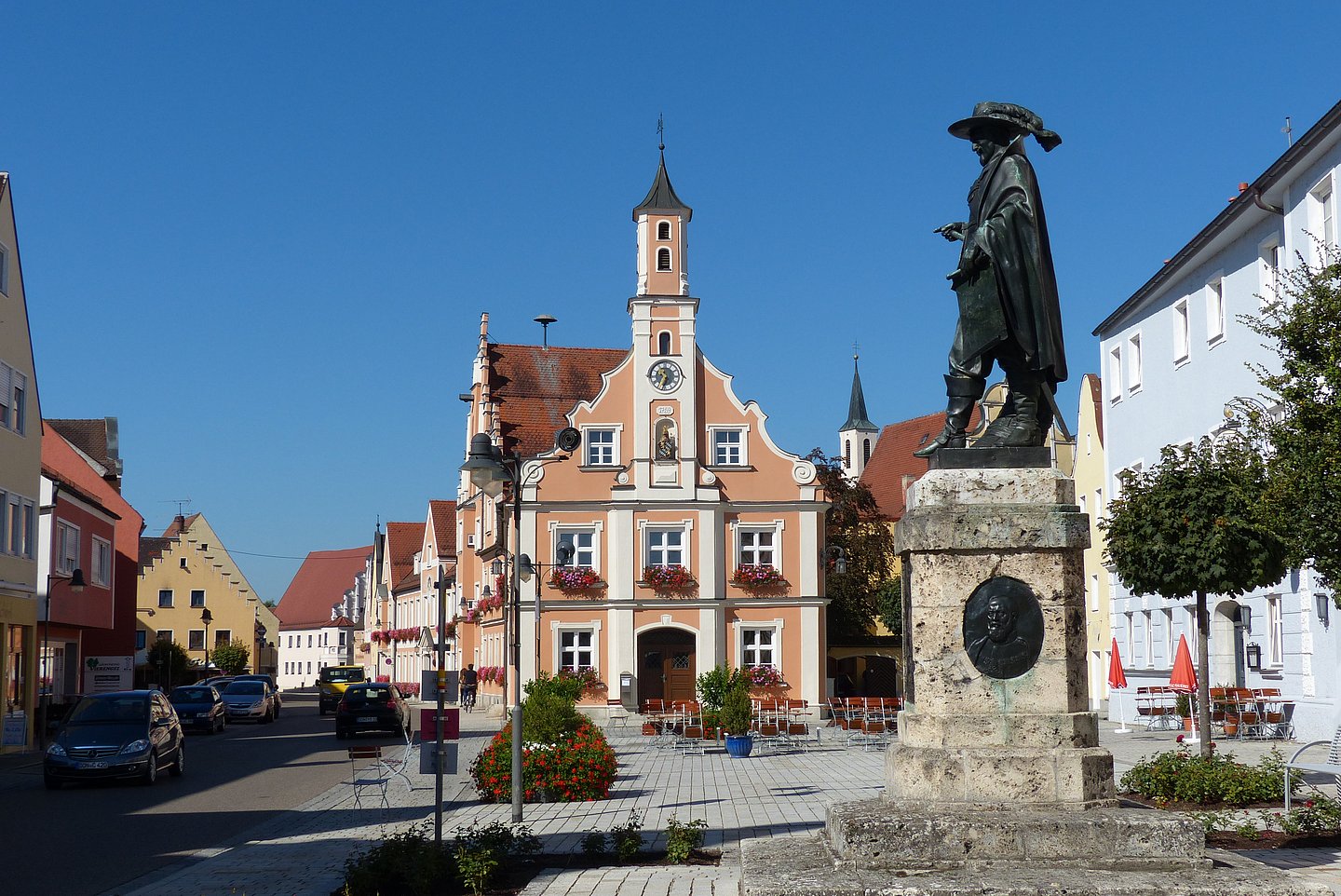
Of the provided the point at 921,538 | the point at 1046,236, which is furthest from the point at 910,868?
the point at 1046,236

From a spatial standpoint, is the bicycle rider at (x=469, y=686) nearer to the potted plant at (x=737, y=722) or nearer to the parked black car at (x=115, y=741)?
the potted plant at (x=737, y=722)

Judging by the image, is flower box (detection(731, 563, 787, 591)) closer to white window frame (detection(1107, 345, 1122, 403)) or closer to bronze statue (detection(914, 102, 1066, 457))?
white window frame (detection(1107, 345, 1122, 403))

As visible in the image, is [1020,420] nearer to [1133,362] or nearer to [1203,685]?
[1203,685]

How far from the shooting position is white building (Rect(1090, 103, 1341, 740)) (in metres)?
24.8

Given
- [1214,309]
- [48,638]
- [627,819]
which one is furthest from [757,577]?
[627,819]

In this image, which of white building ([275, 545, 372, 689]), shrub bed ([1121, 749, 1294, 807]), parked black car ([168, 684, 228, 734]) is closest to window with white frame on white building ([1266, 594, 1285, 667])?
shrub bed ([1121, 749, 1294, 807])

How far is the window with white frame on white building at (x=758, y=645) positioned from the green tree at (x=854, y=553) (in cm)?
1091

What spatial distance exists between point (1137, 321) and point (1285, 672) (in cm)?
1119

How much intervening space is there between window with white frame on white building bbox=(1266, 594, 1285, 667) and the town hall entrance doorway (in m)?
18.5

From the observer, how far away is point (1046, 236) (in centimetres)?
1045

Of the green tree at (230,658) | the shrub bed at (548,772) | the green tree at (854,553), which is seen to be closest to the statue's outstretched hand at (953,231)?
the shrub bed at (548,772)

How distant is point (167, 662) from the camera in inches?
2287

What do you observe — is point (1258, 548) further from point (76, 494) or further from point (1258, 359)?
point (76, 494)

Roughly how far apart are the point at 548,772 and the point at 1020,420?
1025cm
